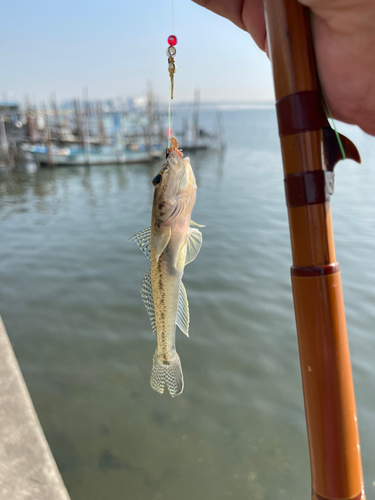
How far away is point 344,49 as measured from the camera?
163 centimetres

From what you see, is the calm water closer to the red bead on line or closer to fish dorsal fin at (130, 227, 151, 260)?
fish dorsal fin at (130, 227, 151, 260)

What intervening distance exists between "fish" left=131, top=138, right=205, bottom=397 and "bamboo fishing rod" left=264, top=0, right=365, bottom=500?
699 millimetres

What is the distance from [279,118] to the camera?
5.36 ft

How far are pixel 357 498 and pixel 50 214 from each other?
18673mm

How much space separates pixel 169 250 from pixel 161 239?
0.09 meters

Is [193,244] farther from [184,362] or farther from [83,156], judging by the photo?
[83,156]

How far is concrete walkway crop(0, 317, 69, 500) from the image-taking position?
297cm

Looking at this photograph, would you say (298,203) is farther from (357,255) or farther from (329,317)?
(357,255)

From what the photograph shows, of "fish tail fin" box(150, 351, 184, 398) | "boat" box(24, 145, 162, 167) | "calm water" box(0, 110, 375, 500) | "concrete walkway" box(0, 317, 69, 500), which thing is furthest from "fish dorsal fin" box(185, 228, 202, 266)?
"boat" box(24, 145, 162, 167)

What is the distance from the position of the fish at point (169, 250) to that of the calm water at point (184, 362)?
2865 millimetres

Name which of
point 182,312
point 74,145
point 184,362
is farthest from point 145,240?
point 74,145

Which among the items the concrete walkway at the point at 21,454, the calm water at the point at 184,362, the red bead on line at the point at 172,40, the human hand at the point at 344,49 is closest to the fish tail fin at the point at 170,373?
the concrete walkway at the point at 21,454

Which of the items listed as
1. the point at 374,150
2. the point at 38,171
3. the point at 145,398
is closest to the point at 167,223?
the point at 145,398

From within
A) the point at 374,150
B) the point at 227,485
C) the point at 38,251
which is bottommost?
the point at 227,485
